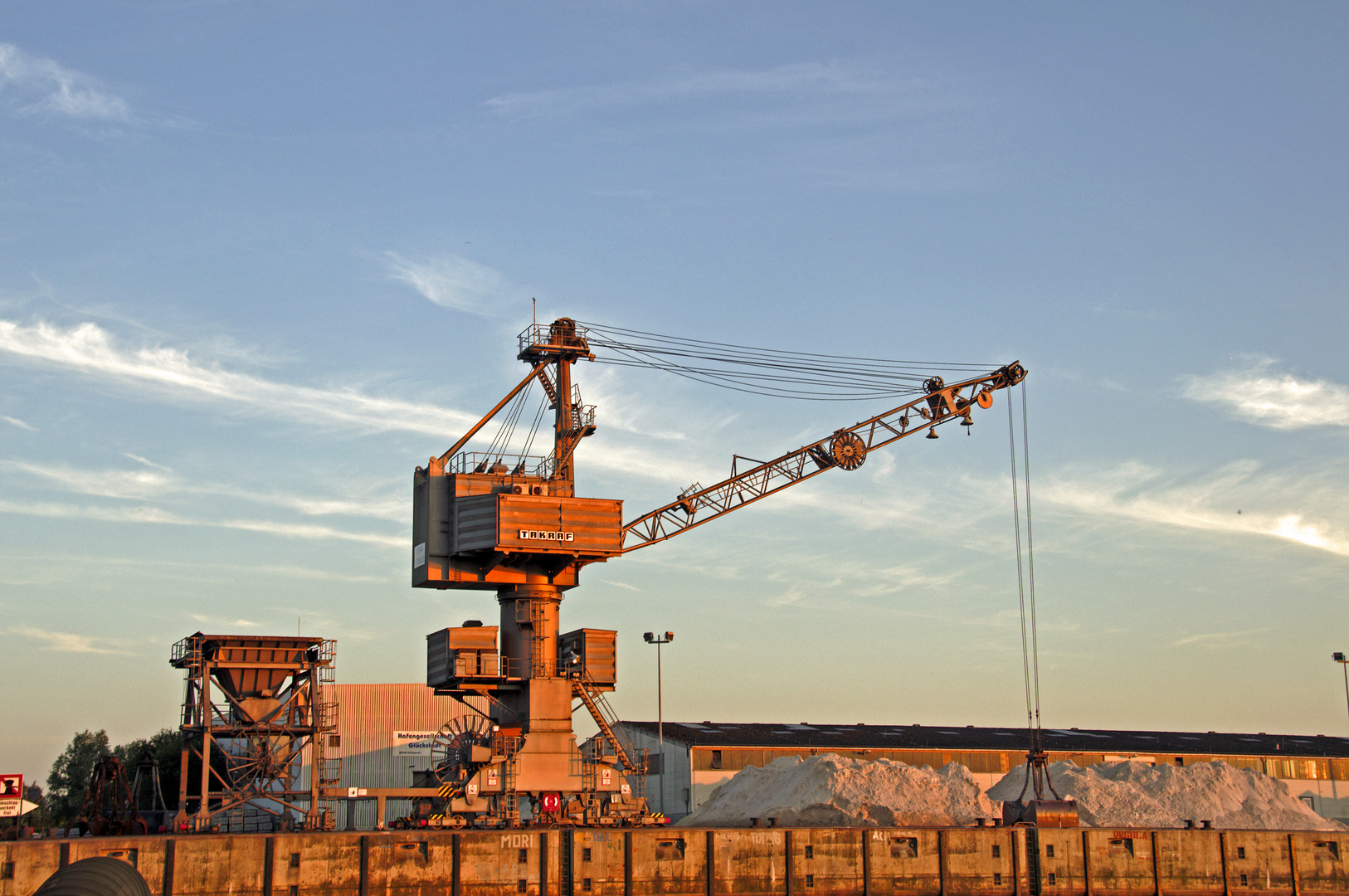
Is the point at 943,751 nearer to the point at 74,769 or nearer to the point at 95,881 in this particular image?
the point at 95,881

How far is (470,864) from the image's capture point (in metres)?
43.8

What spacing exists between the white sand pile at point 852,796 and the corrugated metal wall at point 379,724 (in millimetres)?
26548

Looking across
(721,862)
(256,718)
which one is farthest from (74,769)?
(721,862)

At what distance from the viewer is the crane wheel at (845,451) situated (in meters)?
60.8

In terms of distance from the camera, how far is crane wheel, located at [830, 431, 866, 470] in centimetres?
6078

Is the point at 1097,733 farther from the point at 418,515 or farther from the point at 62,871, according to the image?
the point at 62,871

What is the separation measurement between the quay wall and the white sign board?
3801 cm

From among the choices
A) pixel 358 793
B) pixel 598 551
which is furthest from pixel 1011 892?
pixel 358 793

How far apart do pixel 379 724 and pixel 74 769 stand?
5247 centimetres

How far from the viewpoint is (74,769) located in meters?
116

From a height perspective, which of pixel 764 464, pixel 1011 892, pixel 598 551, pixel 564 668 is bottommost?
pixel 1011 892

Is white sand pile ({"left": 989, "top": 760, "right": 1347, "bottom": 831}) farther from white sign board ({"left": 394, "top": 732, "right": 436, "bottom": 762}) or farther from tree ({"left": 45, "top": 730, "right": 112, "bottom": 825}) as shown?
tree ({"left": 45, "top": 730, "right": 112, "bottom": 825})

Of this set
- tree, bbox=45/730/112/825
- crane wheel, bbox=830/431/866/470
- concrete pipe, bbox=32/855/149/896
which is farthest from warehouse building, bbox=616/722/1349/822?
tree, bbox=45/730/112/825

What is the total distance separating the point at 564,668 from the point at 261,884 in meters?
15.4
